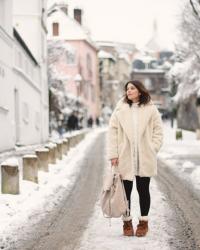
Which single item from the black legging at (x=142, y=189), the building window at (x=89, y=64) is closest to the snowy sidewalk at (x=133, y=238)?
the black legging at (x=142, y=189)

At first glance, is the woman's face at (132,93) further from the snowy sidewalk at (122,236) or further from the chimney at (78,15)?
the chimney at (78,15)

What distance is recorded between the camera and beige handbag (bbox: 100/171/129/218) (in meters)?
6.86

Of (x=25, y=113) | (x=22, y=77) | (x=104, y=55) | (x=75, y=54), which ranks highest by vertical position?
(x=104, y=55)

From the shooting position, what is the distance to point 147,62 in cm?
11950

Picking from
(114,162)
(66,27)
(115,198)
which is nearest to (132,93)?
(114,162)

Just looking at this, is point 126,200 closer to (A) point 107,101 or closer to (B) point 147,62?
(A) point 107,101

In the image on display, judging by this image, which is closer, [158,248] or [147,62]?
[158,248]

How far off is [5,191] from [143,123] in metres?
4.61

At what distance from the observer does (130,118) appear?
6.95 meters

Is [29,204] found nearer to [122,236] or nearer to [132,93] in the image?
[122,236]

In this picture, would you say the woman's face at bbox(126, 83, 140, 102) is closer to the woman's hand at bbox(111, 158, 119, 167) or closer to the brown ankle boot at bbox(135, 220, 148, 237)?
the woman's hand at bbox(111, 158, 119, 167)

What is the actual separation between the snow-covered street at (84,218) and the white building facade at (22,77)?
11.9 metres

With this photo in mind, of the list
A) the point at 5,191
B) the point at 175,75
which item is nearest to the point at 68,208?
the point at 5,191

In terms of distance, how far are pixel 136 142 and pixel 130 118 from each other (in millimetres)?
291
